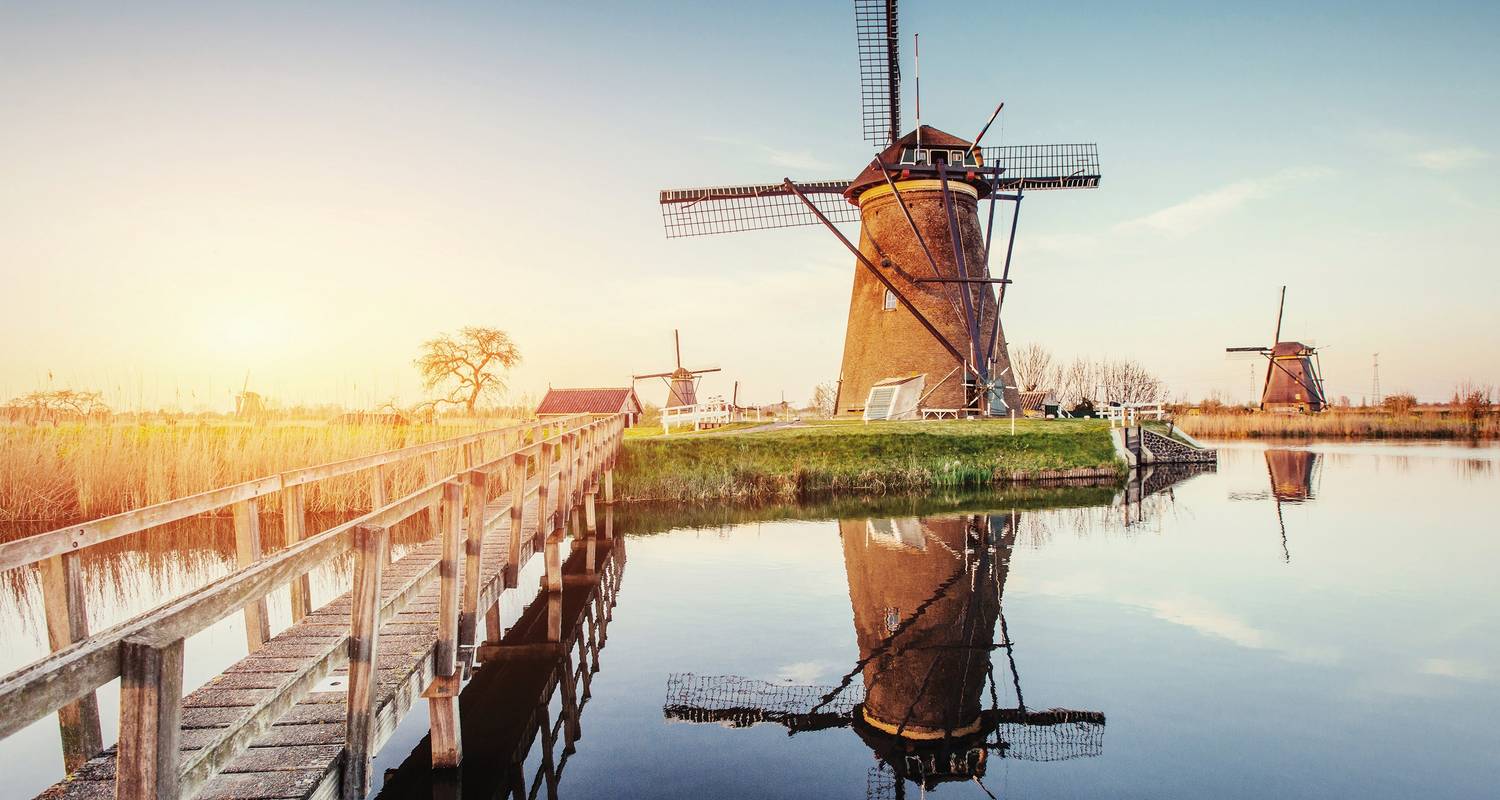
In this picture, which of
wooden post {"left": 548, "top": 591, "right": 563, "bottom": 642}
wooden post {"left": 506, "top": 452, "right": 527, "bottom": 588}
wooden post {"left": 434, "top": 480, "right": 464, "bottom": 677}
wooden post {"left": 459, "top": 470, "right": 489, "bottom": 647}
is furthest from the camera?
wooden post {"left": 548, "top": 591, "right": 563, "bottom": 642}

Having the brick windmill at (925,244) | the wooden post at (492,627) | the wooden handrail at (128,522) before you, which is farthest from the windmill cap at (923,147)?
the wooden handrail at (128,522)

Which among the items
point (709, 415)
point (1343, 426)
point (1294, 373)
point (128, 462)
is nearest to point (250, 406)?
point (128, 462)

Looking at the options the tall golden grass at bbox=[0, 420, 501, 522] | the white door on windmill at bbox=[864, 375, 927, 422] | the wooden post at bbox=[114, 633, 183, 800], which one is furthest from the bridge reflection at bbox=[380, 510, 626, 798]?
the white door on windmill at bbox=[864, 375, 927, 422]

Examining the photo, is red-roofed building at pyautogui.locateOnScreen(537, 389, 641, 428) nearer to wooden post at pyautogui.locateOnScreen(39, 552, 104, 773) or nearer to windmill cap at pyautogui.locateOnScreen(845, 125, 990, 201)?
windmill cap at pyautogui.locateOnScreen(845, 125, 990, 201)

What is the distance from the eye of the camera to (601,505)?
18.8 m

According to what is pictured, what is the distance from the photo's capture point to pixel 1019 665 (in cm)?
767

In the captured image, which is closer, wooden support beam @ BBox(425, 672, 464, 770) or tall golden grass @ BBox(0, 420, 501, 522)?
wooden support beam @ BBox(425, 672, 464, 770)

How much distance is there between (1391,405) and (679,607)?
191 feet

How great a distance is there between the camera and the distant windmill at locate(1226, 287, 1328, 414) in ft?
166

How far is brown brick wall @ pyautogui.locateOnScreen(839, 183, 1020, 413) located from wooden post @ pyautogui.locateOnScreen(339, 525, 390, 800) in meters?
22.7

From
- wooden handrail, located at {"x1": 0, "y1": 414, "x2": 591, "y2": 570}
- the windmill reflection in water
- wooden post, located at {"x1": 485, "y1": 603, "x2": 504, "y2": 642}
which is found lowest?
the windmill reflection in water

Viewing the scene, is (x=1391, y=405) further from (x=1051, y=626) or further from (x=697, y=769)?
(x=697, y=769)

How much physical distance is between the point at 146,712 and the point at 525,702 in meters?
5.16

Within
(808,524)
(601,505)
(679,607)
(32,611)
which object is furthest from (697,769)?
(601,505)
